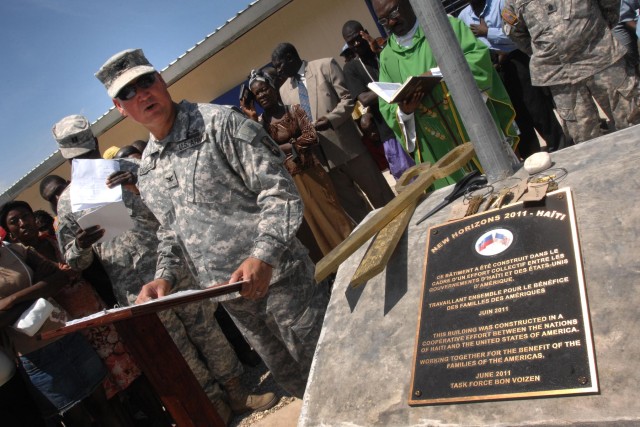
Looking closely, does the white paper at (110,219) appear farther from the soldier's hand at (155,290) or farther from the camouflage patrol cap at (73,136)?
the soldier's hand at (155,290)

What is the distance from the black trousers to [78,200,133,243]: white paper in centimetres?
345

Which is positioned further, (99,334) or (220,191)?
(99,334)

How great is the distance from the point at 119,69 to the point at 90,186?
1.13m

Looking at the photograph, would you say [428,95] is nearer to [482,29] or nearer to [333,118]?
[333,118]

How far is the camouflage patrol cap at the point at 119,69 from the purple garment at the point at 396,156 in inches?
115

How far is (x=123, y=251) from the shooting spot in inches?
164

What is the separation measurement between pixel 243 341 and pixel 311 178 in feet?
5.41

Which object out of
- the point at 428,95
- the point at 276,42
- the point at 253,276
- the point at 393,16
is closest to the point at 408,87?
the point at 428,95

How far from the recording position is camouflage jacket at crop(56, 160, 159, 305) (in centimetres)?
398

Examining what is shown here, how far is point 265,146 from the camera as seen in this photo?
2641 mm

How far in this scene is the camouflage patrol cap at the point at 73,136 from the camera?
13.6 feet

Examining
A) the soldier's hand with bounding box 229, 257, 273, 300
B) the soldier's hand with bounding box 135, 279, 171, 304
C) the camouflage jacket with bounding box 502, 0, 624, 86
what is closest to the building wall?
the camouflage jacket with bounding box 502, 0, 624, 86

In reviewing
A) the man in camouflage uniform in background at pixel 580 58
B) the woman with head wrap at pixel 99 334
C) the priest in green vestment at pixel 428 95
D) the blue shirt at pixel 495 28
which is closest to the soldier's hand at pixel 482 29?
the blue shirt at pixel 495 28

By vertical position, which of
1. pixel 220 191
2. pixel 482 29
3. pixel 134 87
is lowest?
pixel 482 29
